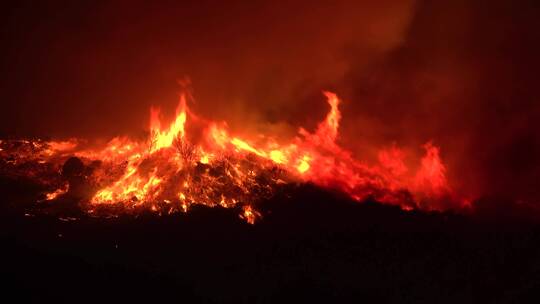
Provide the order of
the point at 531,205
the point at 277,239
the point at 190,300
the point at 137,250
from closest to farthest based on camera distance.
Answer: the point at 190,300
the point at 137,250
the point at 277,239
the point at 531,205

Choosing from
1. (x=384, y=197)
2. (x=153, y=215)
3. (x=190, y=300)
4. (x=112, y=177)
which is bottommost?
(x=190, y=300)

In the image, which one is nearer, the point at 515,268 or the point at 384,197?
the point at 515,268

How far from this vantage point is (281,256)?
30016mm

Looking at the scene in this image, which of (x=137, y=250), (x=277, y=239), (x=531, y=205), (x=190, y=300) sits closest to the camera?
(x=190, y=300)

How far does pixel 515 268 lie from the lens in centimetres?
2850

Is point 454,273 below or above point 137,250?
above

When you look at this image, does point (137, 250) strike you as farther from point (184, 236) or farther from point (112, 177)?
point (112, 177)

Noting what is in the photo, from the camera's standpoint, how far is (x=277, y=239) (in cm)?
3080

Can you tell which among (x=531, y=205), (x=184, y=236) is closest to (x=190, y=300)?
(x=184, y=236)

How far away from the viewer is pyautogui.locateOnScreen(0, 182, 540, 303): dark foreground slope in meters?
26.8

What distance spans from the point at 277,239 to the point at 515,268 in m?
Result: 12.7

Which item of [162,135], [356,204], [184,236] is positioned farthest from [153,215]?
[356,204]

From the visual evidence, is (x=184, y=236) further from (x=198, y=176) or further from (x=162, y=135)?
(x=162, y=135)

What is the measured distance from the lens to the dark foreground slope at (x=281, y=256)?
26844 millimetres
